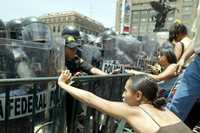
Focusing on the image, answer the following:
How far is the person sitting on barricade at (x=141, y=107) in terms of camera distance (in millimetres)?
2883

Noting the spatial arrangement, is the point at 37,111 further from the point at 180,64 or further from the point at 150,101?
the point at 180,64

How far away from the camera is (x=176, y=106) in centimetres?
388

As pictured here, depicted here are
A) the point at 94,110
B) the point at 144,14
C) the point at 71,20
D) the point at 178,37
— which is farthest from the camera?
the point at 71,20

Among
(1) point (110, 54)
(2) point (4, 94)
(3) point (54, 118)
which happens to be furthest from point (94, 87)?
(1) point (110, 54)

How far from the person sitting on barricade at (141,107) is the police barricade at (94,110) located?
0.36 m

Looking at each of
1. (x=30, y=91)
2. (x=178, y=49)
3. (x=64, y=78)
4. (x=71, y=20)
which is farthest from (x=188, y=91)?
(x=71, y=20)

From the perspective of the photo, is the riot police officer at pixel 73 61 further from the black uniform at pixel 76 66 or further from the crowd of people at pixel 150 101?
the crowd of people at pixel 150 101

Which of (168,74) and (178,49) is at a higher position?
(178,49)

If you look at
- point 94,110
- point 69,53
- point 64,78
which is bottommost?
point 94,110

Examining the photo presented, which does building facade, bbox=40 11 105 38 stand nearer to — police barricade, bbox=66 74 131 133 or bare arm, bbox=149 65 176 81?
bare arm, bbox=149 65 176 81

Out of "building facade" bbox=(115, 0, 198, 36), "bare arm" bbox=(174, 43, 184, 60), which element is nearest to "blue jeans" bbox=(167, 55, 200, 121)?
"bare arm" bbox=(174, 43, 184, 60)

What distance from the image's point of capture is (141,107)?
3.00 metres

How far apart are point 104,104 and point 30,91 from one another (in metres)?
0.61

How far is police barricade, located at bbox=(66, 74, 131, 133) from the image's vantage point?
12.3 ft
